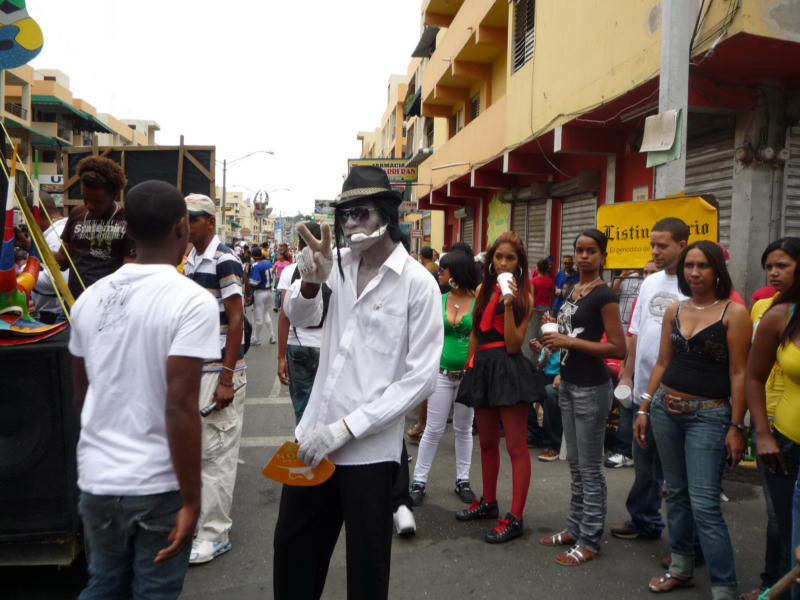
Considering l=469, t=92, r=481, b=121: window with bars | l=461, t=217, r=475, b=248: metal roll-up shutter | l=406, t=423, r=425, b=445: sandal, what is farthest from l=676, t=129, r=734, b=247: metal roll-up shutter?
l=461, t=217, r=475, b=248: metal roll-up shutter

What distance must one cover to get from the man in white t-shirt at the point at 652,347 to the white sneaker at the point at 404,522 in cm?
132

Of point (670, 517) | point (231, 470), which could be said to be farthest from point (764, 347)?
point (231, 470)

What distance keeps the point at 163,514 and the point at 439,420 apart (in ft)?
10.2

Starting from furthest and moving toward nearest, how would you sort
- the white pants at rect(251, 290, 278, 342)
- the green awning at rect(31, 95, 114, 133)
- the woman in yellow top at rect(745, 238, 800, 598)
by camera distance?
1. the green awning at rect(31, 95, 114, 133)
2. the white pants at rect(251, 290, 278, 342)
3. the woman in yellow top at rect(745, 238, 800, 598)

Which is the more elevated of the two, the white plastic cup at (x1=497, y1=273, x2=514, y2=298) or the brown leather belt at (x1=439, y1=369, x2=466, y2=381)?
the white plastic cup at (x1=497, y1=273, x2=514, y2=298)

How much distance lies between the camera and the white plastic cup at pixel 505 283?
Result: 403 cm

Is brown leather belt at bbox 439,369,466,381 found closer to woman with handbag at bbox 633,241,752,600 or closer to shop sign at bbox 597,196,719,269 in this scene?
woman with handbag at bbox 633,241,752,600

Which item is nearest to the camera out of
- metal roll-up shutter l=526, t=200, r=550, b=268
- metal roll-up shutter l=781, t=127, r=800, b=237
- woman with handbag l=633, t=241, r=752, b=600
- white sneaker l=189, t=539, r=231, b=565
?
woman with handbag l=633, t=241, r=752, b=600

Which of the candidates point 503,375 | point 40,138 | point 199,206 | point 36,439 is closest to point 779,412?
point 503,375

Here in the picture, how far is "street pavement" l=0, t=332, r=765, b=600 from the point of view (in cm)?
352

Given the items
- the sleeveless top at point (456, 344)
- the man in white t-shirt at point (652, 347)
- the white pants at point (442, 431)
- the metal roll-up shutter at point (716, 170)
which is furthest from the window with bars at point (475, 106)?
the man in white t-shirt at point (652, 347)

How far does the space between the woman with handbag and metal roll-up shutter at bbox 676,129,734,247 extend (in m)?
4.33

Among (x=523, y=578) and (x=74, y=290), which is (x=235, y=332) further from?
(x=523, y=578)

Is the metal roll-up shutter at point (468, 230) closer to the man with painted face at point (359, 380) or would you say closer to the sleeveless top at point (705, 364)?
the sleeveless top at point (705, 364)
